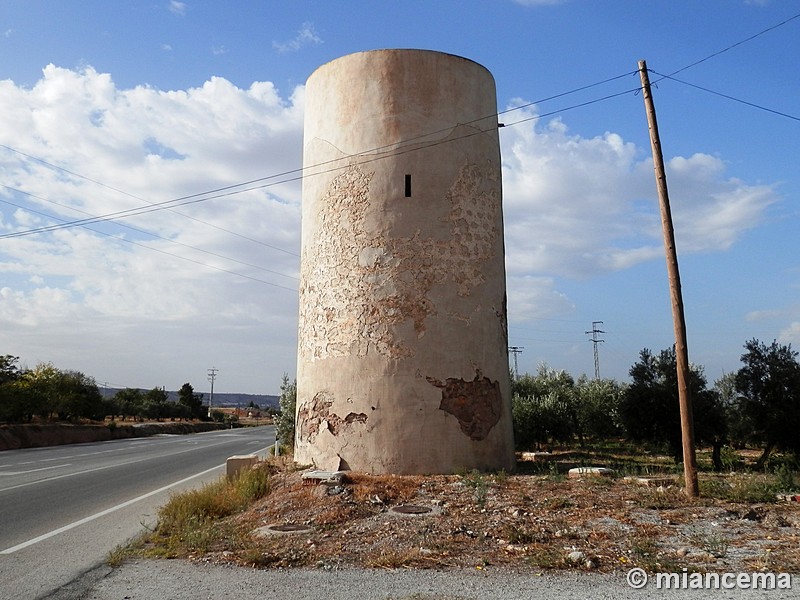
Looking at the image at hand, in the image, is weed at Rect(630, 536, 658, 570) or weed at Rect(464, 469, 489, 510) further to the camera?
weed at Rect(464, 469, 489, 510)

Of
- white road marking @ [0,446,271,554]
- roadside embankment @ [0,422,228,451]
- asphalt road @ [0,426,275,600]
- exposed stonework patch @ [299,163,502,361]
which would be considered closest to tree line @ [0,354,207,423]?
roadside embankment @ [0,422,228,451]

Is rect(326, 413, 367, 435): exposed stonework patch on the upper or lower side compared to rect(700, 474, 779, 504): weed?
upper

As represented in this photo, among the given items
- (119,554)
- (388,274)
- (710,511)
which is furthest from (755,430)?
(119,554)

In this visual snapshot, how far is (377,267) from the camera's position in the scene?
508 inches

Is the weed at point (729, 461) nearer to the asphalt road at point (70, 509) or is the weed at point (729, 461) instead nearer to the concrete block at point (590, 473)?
the concrete block at point (590, 473)

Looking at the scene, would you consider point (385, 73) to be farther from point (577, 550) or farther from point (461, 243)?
point (577, 550)

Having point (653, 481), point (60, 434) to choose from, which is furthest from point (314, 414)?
point (60, 434)

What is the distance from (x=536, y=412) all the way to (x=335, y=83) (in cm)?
1748

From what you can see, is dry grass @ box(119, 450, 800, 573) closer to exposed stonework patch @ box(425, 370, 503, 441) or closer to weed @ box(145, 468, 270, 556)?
weed @ box(145, 468, 270, 556)

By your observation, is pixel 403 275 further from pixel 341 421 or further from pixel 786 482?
pixel 786 482

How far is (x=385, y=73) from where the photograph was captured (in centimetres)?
1377

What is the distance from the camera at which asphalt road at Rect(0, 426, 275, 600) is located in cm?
681

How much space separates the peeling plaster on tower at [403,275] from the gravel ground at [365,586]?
599 cm

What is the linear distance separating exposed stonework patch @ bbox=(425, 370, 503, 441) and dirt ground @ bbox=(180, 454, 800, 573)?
1272mm
